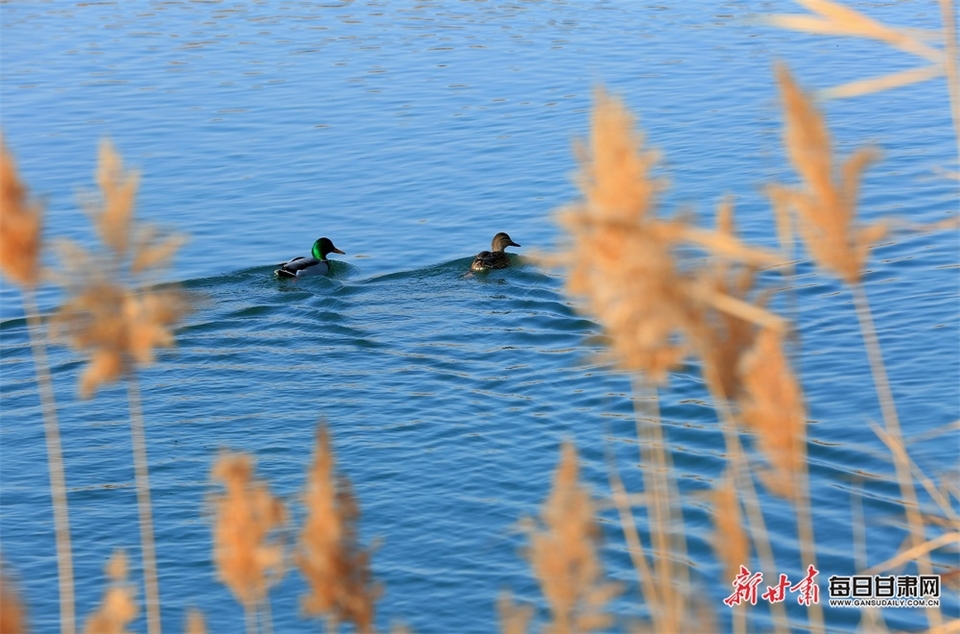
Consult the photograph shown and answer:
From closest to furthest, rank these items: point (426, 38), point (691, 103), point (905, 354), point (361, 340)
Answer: point (905, 354)
point (361, 340)
point (691, 103)
point (426, 38)

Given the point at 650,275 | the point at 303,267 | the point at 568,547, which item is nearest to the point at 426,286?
the point at 303,267

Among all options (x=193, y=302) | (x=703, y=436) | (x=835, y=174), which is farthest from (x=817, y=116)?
(x=703, y=436)

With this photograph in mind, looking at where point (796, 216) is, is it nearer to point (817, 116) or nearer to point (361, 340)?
point (817, 116)

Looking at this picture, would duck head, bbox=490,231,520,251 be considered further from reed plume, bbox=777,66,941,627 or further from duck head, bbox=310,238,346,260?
reed plume, bbox=777,66,941,627

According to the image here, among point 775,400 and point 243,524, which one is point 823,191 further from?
point 243,524

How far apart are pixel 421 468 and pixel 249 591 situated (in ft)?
21.4

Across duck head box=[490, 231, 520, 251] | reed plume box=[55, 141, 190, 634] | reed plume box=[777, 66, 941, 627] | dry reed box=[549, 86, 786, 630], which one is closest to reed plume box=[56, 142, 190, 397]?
reed plume box=[55, 141, 190, 634]

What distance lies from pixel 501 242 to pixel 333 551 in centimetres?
1141

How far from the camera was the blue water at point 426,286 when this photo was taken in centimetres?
855

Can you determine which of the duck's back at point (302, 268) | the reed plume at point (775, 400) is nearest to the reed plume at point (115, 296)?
the reed plume at point (775, 400)

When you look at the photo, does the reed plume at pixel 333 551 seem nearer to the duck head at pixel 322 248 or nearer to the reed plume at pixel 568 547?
the reed plume at pixel 568 547

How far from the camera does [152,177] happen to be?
1744 centimetres

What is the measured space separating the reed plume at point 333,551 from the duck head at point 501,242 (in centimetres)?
1118

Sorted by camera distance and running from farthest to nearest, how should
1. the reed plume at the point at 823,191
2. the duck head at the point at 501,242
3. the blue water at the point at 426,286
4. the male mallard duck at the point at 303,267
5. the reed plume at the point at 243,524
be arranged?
the duck head at the point at 501,242
the male mallard duck at the point at 303,267
the blue water at the point at 426,286
the reed plume at the point at 243,524
the reed plume at the point at 823,191
